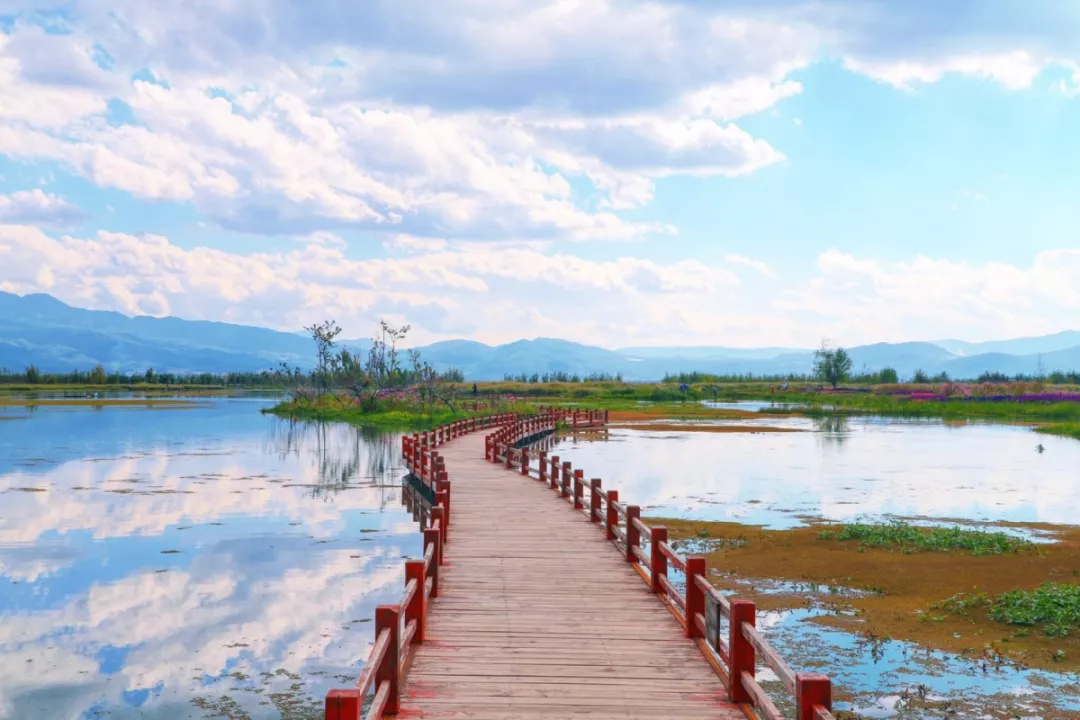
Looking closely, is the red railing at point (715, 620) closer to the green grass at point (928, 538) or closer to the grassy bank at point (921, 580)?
the grassy bank at point (921, 580)

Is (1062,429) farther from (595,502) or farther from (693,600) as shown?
(693,600)

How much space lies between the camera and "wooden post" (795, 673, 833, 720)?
6715 millimetres

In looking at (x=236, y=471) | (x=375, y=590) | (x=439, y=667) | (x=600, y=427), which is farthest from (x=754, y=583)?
(x=600, y=427)

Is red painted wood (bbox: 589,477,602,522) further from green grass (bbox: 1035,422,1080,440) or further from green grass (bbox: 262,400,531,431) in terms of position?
green grass (bbox: 1035,422,1080,440)

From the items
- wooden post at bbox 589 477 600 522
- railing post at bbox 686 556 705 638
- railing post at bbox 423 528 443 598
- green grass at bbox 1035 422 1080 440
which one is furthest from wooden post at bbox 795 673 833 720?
green grass at bbox 1035 422 1080 440

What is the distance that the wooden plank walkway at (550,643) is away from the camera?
28.1 feet

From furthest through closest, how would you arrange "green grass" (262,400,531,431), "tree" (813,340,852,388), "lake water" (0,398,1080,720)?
1. "tree" (813,340,852,388)
2. "green grass" (262,400,531,431)
3. "lake water" (0,398,1080,720)

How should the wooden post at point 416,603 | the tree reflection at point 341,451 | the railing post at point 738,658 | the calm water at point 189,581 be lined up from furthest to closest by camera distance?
1. the tree reflection at point 341,451
2. the calm water at point 189,581
3. the wooden post at point 416,603
4. the railing post at point 738,658

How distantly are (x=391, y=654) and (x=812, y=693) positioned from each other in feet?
11.7

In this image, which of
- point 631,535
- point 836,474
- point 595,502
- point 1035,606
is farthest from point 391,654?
point 836,474

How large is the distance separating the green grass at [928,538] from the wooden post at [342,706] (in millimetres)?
15516

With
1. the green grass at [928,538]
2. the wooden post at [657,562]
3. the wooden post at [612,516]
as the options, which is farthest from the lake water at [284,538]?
the wooden post at [612,516]

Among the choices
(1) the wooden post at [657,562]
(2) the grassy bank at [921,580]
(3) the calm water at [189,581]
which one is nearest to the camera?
(3) the calm water at [189,581]

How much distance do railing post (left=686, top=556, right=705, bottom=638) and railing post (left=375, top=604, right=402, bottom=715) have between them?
11.9 ft
